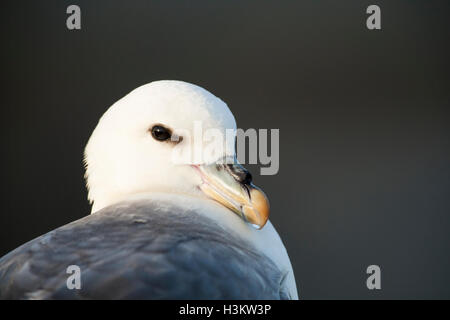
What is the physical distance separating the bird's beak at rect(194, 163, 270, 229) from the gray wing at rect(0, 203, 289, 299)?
0.07m

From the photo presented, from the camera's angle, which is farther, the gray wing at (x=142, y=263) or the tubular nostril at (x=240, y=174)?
the tubular nostril at (x=240, y=174)

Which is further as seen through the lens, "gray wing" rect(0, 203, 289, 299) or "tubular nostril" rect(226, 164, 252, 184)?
"tubular nostril" rect(226, 164, 252, 184)

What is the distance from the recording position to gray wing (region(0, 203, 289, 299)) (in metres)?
0.70

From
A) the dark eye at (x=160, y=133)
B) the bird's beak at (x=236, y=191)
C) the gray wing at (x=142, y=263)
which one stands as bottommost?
the gray wing at (x=142, y=263)

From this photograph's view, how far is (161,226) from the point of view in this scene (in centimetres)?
87

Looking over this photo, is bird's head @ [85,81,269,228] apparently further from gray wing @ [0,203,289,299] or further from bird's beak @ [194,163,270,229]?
gray wing @ [0,203,289,299]

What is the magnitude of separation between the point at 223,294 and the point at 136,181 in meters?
0.40

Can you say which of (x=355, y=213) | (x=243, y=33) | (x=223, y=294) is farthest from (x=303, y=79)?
(x=223, y=294)

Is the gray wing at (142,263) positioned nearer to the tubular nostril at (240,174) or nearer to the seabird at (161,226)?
the seabird at (161,226)

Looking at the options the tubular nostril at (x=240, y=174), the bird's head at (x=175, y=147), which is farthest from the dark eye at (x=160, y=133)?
the tubular nostril at (x=240, y=174)

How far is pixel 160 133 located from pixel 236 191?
0.20m

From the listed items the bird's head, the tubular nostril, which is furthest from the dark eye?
the tubular nostril

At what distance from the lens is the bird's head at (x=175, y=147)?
1014 mm

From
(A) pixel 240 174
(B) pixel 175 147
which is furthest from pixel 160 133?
(A) pixel 240 174
